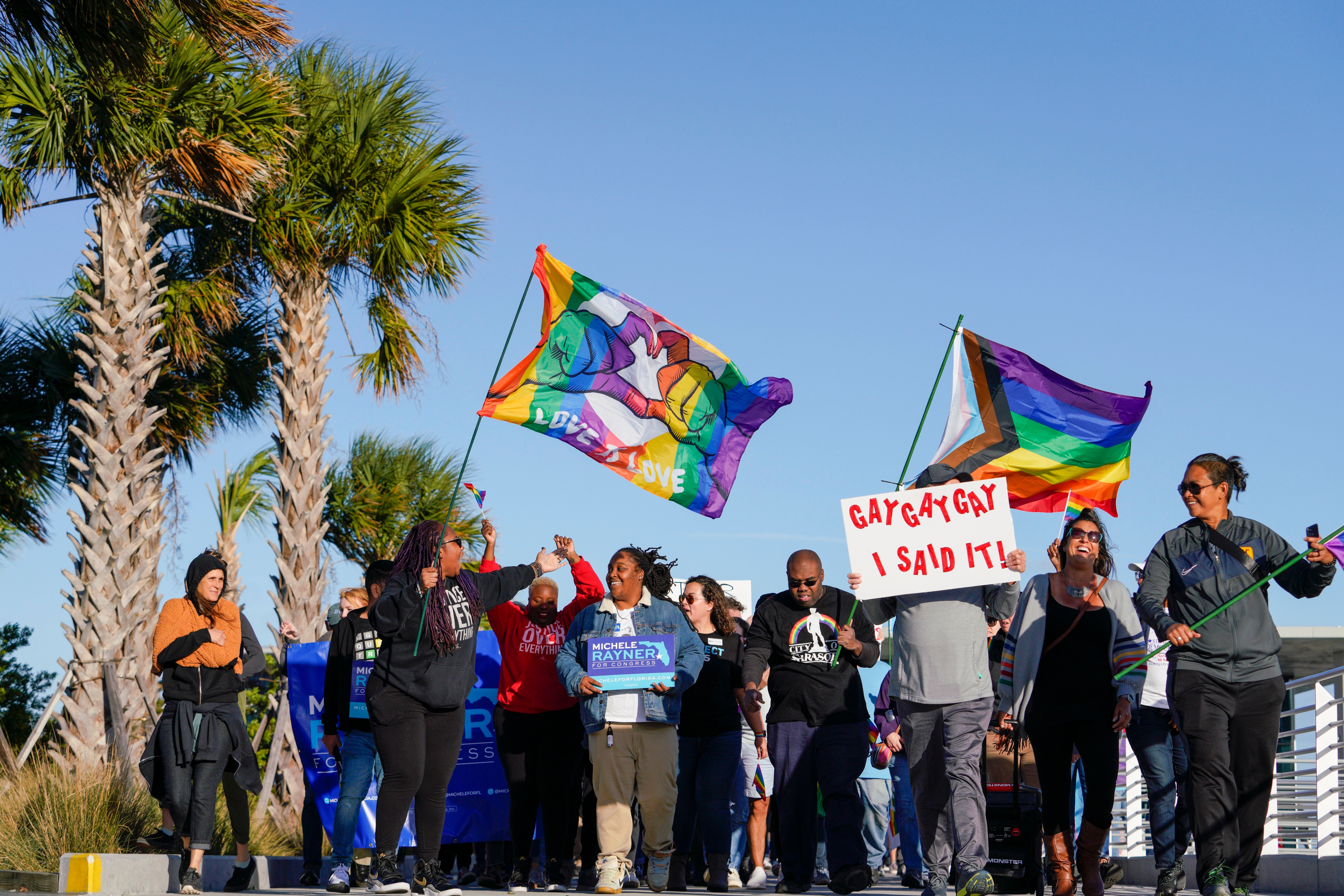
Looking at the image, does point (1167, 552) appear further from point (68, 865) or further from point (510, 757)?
point (68, 865)

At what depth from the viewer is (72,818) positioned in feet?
29.5

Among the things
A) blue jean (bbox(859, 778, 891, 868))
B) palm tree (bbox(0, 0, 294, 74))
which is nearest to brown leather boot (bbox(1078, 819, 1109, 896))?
blue jean (bbox(859, 778, 891, 868))

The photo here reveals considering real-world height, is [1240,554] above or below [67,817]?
above

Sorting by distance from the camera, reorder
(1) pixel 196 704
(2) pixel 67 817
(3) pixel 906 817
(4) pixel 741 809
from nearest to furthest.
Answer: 1. (1) pixel 196 704
2. (2) pixel 67 817
3. (3) pixel 906 817
4. (4) pixel 741 809

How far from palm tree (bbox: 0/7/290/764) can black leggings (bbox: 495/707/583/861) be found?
4538mm

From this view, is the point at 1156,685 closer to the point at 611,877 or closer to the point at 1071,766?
the point at 1071,766

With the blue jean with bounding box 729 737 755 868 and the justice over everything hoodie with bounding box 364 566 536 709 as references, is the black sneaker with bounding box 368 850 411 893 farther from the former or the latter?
the blue jean with bounding box 729 737 755 868

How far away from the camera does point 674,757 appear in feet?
28.5

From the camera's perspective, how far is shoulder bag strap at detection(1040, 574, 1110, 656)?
772cm

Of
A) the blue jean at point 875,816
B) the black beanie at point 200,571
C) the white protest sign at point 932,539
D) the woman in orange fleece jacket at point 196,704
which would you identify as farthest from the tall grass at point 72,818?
the blue jean at point 875,816

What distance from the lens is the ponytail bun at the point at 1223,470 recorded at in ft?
24.9

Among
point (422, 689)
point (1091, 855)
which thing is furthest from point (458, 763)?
point (1091, 855)

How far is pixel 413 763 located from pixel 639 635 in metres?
1.63

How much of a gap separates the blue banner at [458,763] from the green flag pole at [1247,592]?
15.9ft
